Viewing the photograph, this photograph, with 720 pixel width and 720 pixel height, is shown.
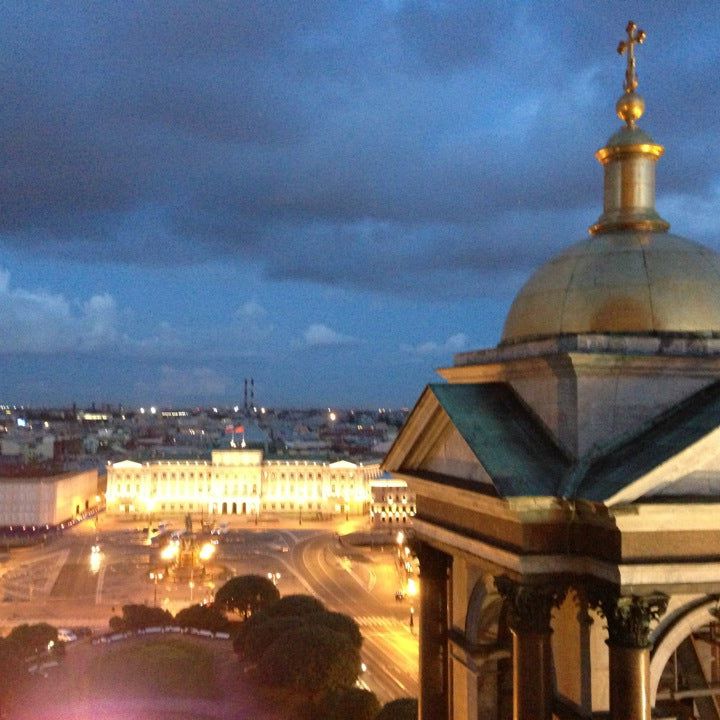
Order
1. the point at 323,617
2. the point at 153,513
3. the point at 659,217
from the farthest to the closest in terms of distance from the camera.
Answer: the point at 153,513
the point at 323,617
the point at 659,217

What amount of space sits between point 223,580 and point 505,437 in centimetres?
9703

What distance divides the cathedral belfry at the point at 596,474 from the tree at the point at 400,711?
2758 centimetres

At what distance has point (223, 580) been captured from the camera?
106938 millimetres

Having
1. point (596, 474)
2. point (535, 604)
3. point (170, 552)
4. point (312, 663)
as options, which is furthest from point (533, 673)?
point (170, 552)

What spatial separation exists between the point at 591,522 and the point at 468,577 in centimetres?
517

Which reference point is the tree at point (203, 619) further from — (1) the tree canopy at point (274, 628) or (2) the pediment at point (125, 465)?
(2) the pediment at point (125, 465)

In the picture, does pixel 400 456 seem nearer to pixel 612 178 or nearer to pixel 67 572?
pixel 612 178

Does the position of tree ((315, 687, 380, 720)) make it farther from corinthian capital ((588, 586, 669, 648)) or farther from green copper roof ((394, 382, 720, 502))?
corinthian capital ((588, 586, 669, 648))

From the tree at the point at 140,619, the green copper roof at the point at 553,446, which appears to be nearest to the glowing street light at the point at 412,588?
the tree at the point at 140,619

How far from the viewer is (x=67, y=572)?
111250mm

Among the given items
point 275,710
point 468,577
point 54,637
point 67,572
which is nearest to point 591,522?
point 468,577

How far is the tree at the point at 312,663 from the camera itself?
178 ft

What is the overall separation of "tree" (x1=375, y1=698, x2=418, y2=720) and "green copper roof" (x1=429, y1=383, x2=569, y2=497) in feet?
106

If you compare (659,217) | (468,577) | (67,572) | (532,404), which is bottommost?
(67,572)
